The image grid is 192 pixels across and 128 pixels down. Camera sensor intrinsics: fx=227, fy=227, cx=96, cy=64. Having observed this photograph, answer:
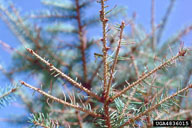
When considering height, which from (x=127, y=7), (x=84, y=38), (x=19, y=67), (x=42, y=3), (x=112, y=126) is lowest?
(x=112, y=126)

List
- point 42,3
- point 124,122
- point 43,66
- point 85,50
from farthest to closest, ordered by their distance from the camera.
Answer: point 42,3 → point 85,50 → point 43,66 → point 124,122

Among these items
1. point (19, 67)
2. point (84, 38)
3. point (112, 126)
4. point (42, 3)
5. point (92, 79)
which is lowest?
point (112, 126)

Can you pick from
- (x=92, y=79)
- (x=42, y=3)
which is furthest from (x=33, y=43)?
(x=92, y=79)

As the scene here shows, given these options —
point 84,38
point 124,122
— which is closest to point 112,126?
point 124,122

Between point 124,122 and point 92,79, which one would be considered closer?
point 124,122

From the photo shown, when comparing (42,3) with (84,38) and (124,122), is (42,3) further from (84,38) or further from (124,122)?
(124,122)

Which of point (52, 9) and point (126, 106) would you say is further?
point (52, 9)

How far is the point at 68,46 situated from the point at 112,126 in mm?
1045

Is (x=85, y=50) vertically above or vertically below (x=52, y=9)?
below

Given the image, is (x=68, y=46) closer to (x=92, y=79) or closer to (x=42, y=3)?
(x=92, y=79)

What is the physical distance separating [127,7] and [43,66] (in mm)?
724

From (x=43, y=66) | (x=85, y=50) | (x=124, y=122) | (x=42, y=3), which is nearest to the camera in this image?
(x=124, y=122)

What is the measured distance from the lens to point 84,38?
1631 millimetres

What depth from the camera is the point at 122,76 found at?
1814 mm
